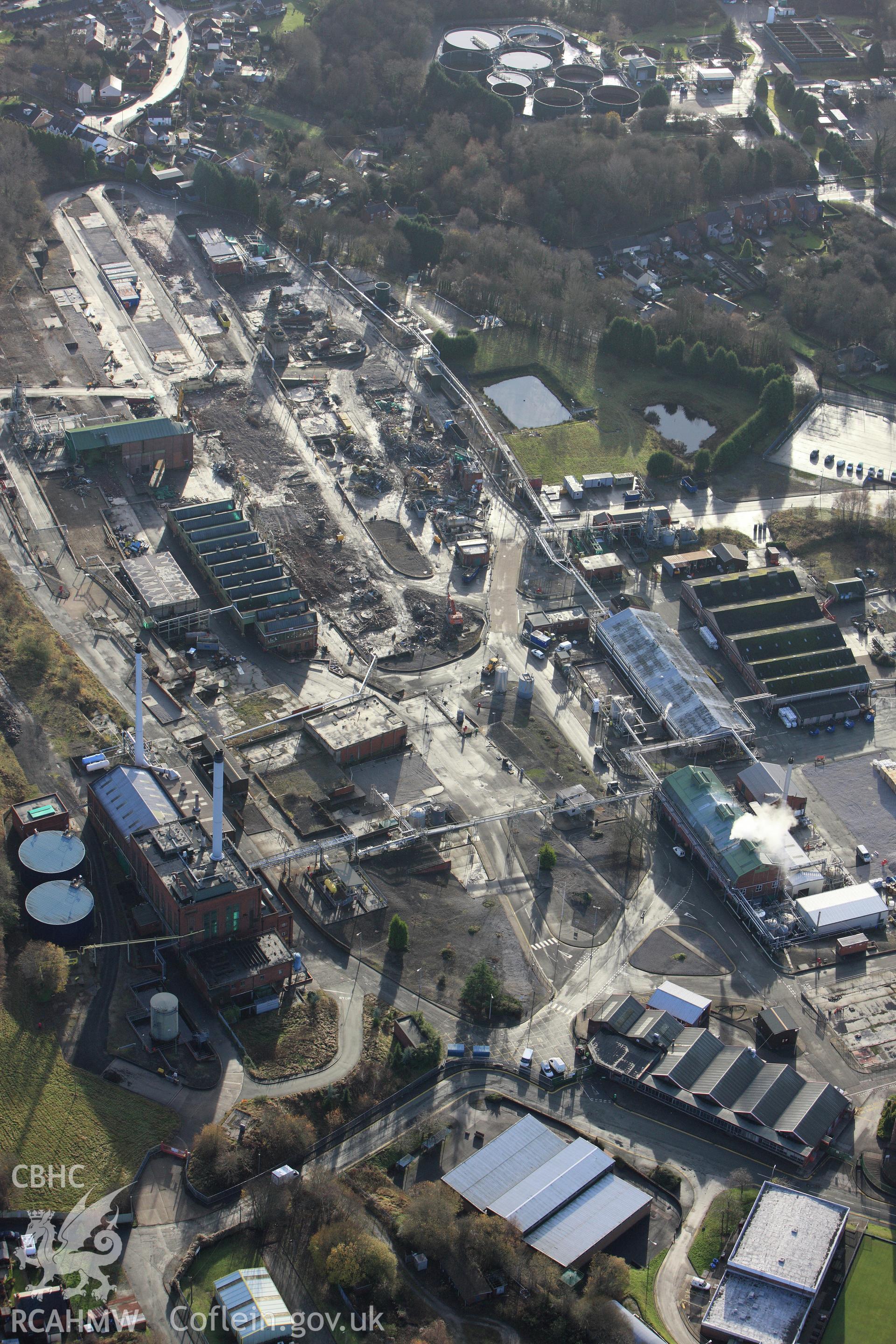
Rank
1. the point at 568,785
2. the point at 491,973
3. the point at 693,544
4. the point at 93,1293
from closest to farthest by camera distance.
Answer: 1. the point at 93,1293
2. the point at 491,973
3. the point at 568,785
4. the point at 693,544

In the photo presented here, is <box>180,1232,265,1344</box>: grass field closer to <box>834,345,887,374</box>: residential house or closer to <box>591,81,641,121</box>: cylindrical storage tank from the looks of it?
<box>834,345,887,374</box>: residential house

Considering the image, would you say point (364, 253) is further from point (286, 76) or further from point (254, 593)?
point (254, 593)

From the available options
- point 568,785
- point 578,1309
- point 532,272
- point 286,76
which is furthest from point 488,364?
point 578,1309

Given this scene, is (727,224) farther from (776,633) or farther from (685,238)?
(776,633)

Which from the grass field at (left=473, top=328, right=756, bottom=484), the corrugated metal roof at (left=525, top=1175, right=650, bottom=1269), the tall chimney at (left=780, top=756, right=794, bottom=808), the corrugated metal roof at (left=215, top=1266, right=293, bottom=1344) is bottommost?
the tall chimney at (left=780, top=756, right=794, bottom=808)

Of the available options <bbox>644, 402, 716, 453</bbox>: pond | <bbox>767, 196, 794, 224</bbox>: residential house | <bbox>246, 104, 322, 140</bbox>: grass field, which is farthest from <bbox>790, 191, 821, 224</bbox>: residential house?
<bbox>246, 104, 322, 140</bbox>: grass field

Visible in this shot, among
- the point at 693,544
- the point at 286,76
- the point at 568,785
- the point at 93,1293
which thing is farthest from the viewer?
the point at 286,76
